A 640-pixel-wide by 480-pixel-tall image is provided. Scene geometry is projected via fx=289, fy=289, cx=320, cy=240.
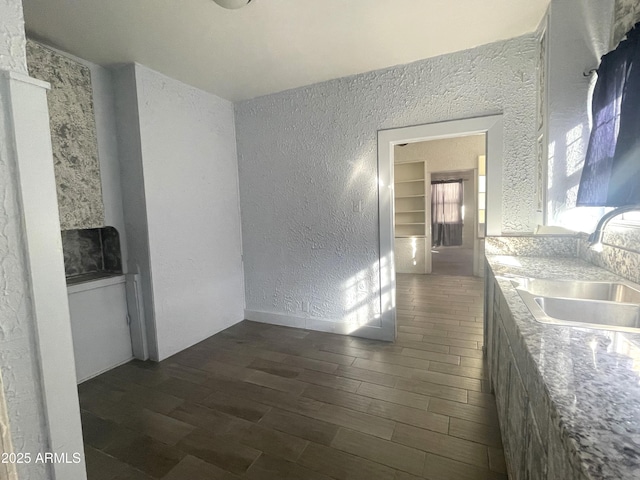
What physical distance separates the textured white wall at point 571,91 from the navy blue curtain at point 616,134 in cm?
37

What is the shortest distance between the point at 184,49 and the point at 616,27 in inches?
108

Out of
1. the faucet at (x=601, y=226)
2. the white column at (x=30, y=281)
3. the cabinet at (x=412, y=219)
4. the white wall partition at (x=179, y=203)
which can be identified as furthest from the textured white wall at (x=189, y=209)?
the cabinet at (x=412, y=219)

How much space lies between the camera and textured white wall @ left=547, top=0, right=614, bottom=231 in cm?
171

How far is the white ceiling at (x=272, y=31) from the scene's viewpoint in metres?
1.82

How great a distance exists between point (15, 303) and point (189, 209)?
6.75 feet

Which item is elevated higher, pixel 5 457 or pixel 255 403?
pixel 5 457

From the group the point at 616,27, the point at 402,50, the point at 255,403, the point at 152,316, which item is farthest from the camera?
the point at 152,316

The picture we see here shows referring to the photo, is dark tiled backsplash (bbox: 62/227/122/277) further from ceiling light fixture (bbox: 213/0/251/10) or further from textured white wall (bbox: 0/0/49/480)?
ceiling light fixture (bbox: 213/0/251/10)

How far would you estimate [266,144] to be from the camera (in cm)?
326

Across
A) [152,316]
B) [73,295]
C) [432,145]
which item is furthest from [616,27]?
[432,145]

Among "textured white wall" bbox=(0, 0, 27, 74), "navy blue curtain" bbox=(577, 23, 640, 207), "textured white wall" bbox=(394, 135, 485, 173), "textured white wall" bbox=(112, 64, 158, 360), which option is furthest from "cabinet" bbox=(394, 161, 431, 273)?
"textured white wall" bbox=(0, 0, 27, 74)

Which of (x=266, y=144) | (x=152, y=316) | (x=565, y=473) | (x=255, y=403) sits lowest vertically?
(x=255, y=403)

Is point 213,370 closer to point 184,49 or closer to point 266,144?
point 266,144

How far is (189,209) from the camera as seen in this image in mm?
2871
